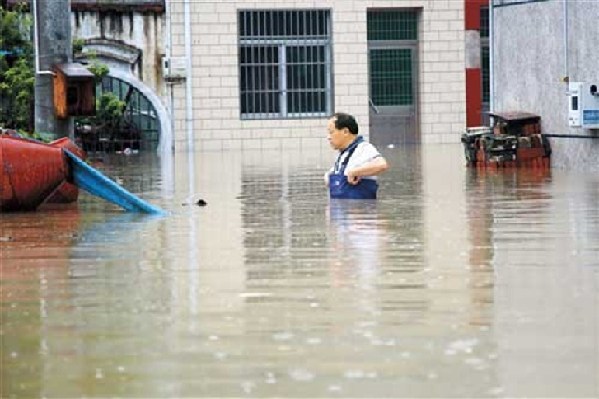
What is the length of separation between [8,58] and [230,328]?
2701 cm

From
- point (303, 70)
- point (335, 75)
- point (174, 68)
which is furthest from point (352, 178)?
point (335, 75)

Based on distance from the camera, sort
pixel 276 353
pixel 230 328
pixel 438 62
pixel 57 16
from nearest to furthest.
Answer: pixel 276 353
pixel 230 328
pixel 57 16
pixel 438 62

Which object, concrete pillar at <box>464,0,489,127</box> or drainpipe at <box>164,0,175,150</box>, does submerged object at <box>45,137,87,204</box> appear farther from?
concrete pillar at <box>464,0,489,127</box>

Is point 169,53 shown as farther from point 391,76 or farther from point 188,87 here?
point 391,76

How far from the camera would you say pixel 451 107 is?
43.6 m

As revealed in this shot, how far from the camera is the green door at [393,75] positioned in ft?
143

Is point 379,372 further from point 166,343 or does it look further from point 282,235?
point 282,235

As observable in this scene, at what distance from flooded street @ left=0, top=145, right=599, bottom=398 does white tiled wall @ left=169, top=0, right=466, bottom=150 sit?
25.4 m

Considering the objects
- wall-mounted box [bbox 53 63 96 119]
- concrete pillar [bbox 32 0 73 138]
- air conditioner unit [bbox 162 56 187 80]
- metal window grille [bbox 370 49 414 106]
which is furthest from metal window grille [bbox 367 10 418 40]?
wall-mounted box [bbox 53 63 96 119]

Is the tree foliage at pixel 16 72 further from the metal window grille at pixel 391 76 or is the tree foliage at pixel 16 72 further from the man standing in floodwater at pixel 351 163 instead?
the man standing in floodwater at pixel 351 163

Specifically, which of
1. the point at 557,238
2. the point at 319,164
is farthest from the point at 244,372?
the point at 319,164

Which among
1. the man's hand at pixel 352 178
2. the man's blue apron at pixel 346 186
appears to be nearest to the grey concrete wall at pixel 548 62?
the man's blue apron at pixel 346 186

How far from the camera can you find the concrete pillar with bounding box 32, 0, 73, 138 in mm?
20484

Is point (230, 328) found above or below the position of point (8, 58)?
below
